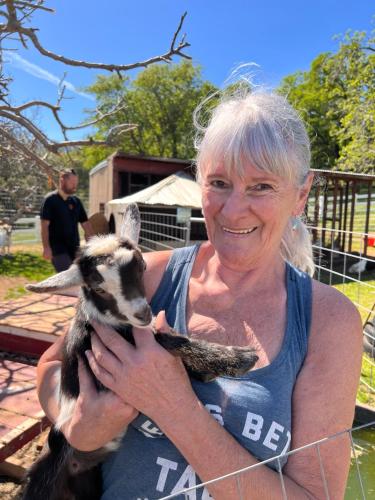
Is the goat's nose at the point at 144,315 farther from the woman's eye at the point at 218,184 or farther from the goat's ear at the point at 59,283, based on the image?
the woman's eye at the point at 218,184

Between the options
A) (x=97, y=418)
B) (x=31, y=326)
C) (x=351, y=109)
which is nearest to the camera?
(x=97, y=418)

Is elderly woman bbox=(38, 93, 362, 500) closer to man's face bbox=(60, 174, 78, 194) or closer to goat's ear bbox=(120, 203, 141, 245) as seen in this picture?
goat's ear bbox=(120, 203, 141, 245)

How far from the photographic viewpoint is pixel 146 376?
123 cm

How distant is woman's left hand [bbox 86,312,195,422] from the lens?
1.22 meters

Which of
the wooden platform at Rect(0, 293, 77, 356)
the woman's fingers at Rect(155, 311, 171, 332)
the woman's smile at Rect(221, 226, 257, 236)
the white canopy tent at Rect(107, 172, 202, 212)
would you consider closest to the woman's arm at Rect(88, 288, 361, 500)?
the woman's fingers at Rect(155, 311, 171, 332)

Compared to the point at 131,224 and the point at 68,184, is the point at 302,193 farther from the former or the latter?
the point at 68,184

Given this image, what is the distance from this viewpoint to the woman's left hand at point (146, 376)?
3.99ft

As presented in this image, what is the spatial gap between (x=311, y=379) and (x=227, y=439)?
34 cm

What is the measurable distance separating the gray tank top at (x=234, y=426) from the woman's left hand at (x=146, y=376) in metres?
0.14

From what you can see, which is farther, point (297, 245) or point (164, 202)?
point (164, 202)

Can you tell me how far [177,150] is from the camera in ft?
101

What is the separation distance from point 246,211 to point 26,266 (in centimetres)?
1106

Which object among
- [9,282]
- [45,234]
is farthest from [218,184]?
[9,282]

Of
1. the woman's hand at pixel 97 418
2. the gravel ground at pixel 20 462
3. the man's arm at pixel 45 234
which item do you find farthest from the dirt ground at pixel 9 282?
the woman's hand at pixel 97 418
